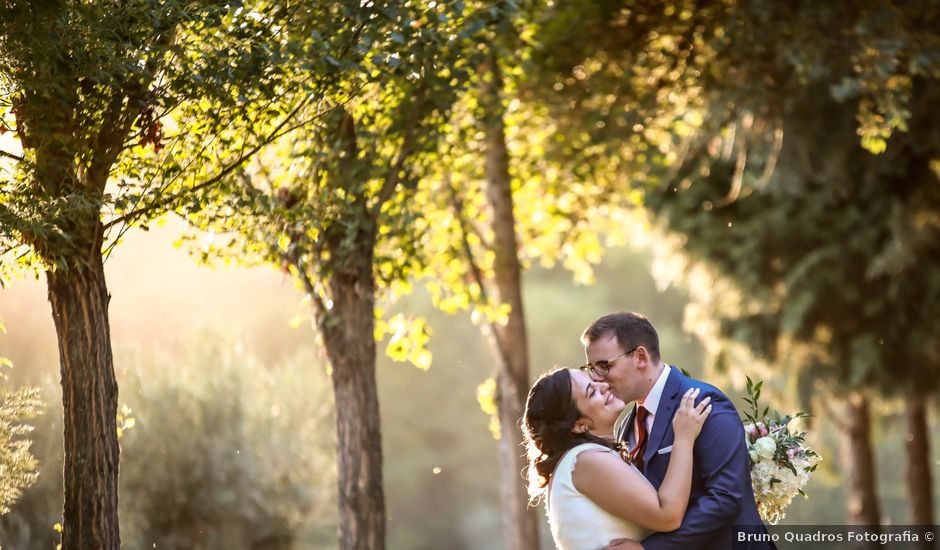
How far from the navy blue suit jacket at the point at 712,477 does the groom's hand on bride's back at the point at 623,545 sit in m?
0.04

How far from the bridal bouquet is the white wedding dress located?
66 cm

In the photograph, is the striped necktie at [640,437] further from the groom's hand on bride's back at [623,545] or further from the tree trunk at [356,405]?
the tree trunk at [356,405]

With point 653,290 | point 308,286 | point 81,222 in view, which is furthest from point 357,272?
point 653,290

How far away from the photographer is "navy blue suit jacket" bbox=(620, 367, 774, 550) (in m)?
4.16

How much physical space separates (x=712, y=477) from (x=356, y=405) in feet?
11.5

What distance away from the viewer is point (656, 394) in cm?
448

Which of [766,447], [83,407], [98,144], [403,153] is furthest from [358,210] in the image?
[766,447]

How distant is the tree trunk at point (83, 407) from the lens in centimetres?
486

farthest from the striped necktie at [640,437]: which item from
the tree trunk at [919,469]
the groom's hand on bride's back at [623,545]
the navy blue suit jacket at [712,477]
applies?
the tree trunk at [919,469]

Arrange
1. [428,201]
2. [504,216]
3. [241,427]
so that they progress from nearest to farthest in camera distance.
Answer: [428,201]
[504,216]
[241,427]

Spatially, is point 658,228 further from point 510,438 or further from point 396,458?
point 396,458

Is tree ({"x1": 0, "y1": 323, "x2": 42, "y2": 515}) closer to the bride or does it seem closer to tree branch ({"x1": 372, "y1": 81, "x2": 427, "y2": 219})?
tree branch ({"x1": 372, "y1": 81, "x2": 427, "y2": 219})

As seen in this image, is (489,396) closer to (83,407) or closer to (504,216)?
(504,216)

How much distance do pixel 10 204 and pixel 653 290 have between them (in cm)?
3782
